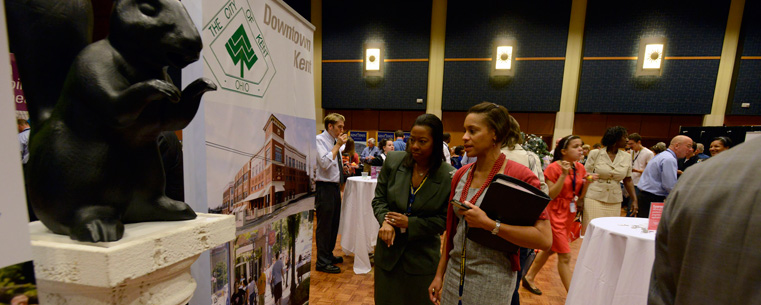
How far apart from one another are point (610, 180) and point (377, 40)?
7.60 m

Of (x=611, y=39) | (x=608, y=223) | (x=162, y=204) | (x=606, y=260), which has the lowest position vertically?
(x=606, y=260)

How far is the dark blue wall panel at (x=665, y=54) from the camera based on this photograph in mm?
7918

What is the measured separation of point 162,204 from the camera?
78 cm

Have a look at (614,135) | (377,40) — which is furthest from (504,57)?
(614,135)

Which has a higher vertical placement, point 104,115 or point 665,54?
point 665,54

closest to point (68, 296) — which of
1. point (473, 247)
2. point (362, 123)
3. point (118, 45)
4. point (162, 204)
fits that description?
point (162, 204)

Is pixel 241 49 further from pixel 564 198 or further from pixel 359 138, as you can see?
pixel 359 138

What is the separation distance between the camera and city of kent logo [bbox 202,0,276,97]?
4.04 feet

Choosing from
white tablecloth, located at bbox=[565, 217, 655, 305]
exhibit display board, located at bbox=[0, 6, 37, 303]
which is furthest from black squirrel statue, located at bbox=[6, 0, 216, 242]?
white tablecloth, located at bbox=[565, 217, 655, 305]

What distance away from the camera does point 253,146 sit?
1502 millimetres

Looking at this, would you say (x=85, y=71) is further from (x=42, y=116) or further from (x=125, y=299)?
(x=125, y=299)

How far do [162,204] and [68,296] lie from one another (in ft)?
0.80

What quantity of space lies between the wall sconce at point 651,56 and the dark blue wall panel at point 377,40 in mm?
5877

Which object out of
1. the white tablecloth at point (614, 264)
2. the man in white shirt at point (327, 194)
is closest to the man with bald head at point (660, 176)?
the white tablecloth at point (614, 264)
